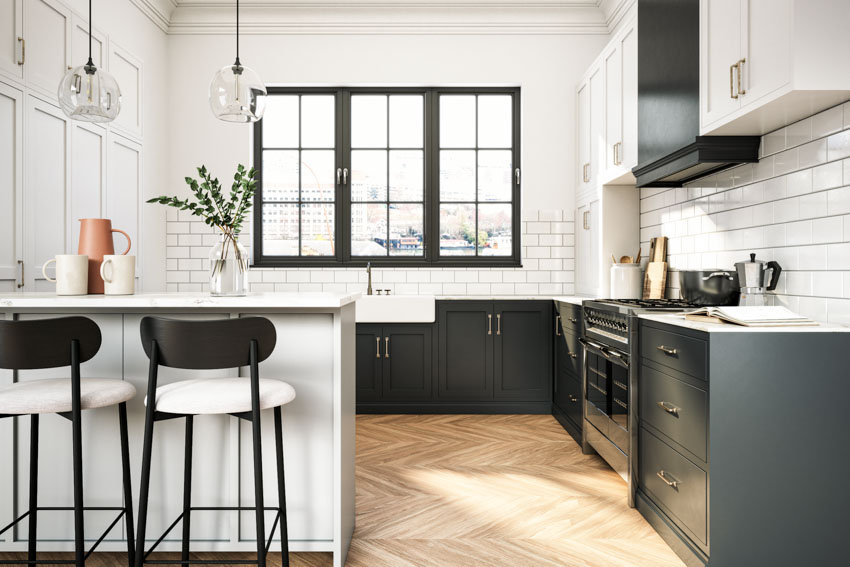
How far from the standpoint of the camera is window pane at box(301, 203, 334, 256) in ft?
16.3

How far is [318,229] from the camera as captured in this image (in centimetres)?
496

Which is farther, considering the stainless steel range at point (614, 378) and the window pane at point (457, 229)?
the window pane at point (457, 229)

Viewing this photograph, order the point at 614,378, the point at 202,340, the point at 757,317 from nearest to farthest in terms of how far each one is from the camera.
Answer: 1. the point at 202,340
2. the point at 757,317
3. the point at 614,378

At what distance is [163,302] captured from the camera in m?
1.95

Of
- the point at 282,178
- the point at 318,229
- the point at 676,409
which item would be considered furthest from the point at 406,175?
the point at 676,409

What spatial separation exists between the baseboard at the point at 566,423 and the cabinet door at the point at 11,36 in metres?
3.86

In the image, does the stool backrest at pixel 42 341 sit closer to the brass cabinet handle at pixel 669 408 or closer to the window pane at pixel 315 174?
the brass cabinet handle at pixel 669 408

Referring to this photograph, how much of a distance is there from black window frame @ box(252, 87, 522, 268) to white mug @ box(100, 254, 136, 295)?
274 cm

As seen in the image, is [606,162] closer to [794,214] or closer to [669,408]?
[794,214]

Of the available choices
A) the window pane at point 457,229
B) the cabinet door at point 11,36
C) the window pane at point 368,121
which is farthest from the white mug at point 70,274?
the window pane at point 457,229

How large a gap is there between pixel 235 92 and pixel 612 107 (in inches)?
101

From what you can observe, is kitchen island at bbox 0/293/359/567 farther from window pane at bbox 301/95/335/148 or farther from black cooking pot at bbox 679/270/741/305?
window pane at bbox 301/95/335/148

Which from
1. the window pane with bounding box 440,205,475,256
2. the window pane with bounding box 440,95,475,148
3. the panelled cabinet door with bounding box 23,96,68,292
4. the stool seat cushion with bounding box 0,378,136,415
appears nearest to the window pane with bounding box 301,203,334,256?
the window pane with bounding box 440,205,475,256

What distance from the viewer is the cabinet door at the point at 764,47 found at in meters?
2.03
